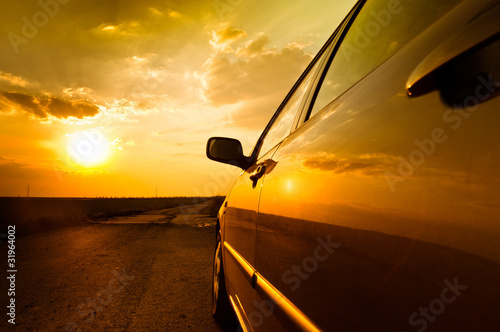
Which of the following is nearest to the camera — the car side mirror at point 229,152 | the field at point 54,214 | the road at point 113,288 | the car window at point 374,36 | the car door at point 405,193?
the car door at point 405,193

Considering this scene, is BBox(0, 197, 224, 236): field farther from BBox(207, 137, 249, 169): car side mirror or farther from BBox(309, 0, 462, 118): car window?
BBox(309, 0, 462, 118): car window

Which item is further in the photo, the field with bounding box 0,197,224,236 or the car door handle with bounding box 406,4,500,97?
the field with bounding box 0,197,224,236

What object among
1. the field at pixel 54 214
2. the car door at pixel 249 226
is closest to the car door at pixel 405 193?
the car door at pixel 249 226

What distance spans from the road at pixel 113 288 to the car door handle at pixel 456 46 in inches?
129

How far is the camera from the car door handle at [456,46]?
56cm

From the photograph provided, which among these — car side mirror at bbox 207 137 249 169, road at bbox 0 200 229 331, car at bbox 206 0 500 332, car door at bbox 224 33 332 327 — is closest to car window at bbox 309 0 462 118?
car at bbox 206 0 500 332

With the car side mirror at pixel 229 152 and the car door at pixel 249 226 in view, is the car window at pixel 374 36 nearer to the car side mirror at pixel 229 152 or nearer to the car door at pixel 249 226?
the car door at pixel 249 226

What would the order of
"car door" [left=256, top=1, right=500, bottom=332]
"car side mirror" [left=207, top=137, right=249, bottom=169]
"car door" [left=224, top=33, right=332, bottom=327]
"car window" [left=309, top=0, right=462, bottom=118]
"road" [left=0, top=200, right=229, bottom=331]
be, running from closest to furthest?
"car door" [left=256, top=1, right=500, bottom=332]
"car window" [left=309, top=0, right=462, bottom=118]
"car door" [left=224, top=33, right=332, bottom=327]
"car side mirror" [left=207, top=137, right=249, bottom=169]
"road" [left=0, top=200, right=229, bottom=331]

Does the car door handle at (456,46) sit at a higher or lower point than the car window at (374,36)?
lower

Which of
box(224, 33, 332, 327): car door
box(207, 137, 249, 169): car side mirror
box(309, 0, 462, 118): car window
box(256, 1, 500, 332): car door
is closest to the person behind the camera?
box(256, 1, 500, 332): car door

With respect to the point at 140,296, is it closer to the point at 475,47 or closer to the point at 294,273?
the point at 294,273

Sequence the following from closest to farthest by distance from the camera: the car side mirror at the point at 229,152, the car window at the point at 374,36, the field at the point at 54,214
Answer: the car window at the point at 374,36 → the car side mirror at the point at 229,152 → the field at the point at 54,214

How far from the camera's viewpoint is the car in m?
0.55

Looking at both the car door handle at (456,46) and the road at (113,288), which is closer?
the car door handle at (456,46)
